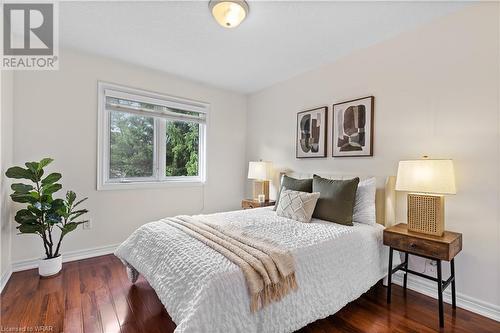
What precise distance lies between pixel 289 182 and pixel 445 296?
1.71 m

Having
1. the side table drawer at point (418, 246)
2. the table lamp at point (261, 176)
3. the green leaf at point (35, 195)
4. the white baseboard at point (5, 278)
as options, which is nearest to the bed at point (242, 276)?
the side table drawer at point (418, 246)

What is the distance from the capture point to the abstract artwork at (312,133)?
9.80 ft

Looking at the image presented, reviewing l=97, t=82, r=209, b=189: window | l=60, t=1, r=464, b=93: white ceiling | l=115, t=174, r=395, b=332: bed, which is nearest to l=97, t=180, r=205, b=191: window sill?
l=97, t=82, r=209, b=189: window

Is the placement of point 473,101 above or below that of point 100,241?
above

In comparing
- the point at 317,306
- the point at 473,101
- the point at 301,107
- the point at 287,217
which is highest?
the point at 301,107

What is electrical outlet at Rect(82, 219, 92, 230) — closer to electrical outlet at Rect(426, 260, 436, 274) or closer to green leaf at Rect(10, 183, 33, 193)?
green leaf at Rect(10, 183, 33, 193)

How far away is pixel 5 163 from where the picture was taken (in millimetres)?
2238

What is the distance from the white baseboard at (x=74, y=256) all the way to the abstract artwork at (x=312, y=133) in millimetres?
2792

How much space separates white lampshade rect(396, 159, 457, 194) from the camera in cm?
175

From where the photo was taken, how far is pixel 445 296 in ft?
6.62

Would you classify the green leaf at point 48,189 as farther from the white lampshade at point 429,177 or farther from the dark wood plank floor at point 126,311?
the white lampshade at point 429,177

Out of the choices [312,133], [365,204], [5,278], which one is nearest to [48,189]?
[5,278]

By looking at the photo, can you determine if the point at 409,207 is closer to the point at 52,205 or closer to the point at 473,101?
the point at 473,101

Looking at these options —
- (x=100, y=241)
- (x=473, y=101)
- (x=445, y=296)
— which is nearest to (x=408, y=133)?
(x=473, y=101)
